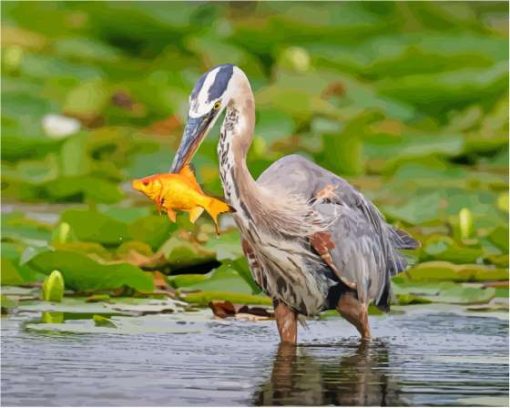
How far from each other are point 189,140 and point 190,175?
5.2 inches

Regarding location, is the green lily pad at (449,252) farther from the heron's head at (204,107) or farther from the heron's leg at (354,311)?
the heron's head at (204,107)

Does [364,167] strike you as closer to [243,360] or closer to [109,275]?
[109,275]

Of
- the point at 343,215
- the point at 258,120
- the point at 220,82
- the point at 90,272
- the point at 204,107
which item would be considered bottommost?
the point at 90,272

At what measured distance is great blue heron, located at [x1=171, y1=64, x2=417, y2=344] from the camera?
7.01 metres

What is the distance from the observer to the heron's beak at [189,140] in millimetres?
6691

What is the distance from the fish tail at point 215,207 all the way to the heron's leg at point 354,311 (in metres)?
1.00

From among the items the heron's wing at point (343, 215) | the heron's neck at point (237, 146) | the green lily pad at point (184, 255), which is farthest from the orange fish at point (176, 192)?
the green lily pad at point (184, 255)

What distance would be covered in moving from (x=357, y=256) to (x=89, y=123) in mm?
5649

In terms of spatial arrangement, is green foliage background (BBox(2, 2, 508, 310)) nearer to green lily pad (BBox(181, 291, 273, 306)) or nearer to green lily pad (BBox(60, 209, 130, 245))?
green lily pad (BBox(60, 209, 130, 245))

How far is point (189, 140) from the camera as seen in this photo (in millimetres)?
6688

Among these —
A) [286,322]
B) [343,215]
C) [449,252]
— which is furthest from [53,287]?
[449,252]

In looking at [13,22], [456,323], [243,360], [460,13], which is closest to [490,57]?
[460,13]

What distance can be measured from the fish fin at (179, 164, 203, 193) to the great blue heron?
28 cm

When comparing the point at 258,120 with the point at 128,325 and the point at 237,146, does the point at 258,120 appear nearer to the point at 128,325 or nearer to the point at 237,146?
the point at 128,325
